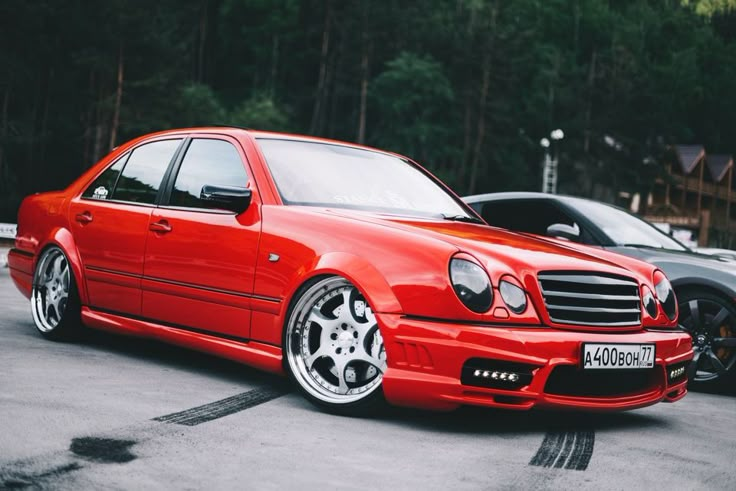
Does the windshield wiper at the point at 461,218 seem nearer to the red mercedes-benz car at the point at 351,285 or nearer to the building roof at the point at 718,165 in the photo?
the red mercedes-benz car at the point at 351,285

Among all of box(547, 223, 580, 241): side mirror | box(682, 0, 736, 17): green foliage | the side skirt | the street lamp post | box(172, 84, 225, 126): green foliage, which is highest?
box(682, 0, 736, 17): green foliage

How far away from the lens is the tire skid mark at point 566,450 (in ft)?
12.3

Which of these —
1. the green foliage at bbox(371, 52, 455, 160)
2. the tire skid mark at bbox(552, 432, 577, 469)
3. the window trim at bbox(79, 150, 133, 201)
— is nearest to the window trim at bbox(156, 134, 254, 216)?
the window trim at bbox(79, 150, 133, 201)

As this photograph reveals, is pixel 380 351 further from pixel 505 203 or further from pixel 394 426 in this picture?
pixel 505 203

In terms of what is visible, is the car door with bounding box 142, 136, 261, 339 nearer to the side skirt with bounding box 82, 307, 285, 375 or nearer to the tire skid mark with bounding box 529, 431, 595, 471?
the side skirt with bounding box 82, 307, 285, 375

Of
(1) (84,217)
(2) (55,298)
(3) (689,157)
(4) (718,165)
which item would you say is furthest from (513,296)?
(4) (718,165)

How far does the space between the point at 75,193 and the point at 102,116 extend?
37.6 m

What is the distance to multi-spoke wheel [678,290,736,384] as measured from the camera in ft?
21.1

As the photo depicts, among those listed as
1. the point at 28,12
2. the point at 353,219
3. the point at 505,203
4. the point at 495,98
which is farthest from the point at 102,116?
the point at 353,219

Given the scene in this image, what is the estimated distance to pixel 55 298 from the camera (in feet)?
20.5

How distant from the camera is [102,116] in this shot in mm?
42156

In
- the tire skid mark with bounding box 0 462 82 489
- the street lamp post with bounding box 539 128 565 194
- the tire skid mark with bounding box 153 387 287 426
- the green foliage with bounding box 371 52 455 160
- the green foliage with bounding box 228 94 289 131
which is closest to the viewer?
the tire skid mark with bounding box 0 462 82 489

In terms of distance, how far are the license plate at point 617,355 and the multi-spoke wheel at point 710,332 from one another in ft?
6.97

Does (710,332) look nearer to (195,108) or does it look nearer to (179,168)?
(179,168)
